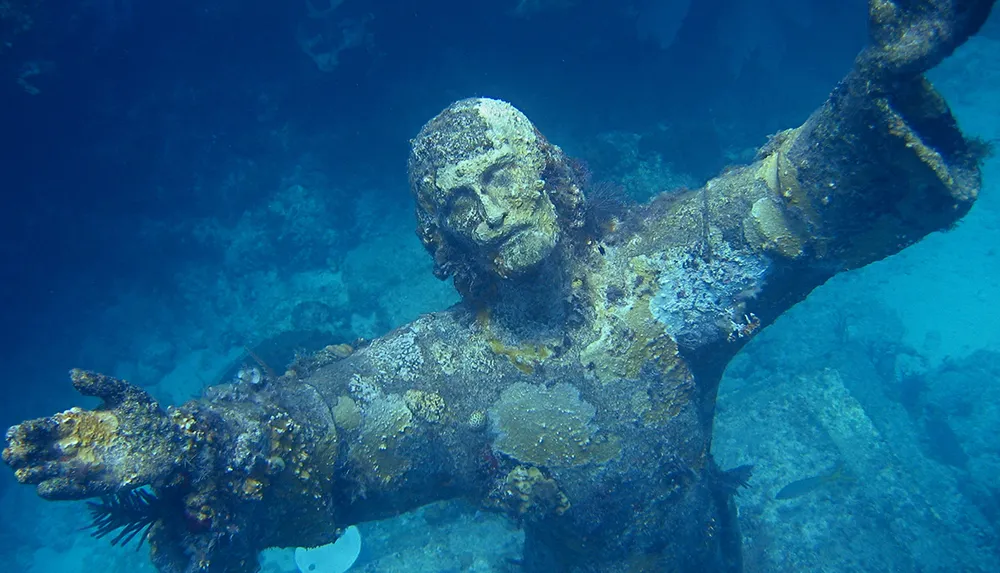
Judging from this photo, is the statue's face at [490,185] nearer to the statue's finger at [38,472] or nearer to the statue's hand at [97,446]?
the statue's hand at [97,446]

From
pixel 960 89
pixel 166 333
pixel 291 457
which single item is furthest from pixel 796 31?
pixel 166 333

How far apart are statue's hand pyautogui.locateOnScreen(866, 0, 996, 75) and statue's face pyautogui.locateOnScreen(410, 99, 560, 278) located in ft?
8.34

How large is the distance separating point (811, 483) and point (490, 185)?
8188 mm

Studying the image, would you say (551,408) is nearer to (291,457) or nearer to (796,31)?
(291,457)

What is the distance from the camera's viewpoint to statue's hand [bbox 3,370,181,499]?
2.70 metres

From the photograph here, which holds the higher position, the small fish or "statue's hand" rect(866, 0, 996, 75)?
"statue's hand" rect(866, 0, 996, 75)

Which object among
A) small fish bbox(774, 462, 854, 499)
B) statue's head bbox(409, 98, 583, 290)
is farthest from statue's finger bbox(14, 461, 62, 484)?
small fish bbox(774, 462, 854, 499)

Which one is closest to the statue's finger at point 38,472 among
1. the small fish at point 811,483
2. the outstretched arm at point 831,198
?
the outstretched arm at point 831,198

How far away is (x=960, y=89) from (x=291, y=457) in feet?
76.6

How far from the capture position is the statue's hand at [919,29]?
2885mm

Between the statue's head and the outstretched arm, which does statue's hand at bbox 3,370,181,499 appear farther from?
the outstretched arm

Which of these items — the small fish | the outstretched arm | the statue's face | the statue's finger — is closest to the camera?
the statue's finger

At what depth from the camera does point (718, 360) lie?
5629 mm

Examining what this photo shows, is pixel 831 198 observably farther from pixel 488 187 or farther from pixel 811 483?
pixel 811 483
